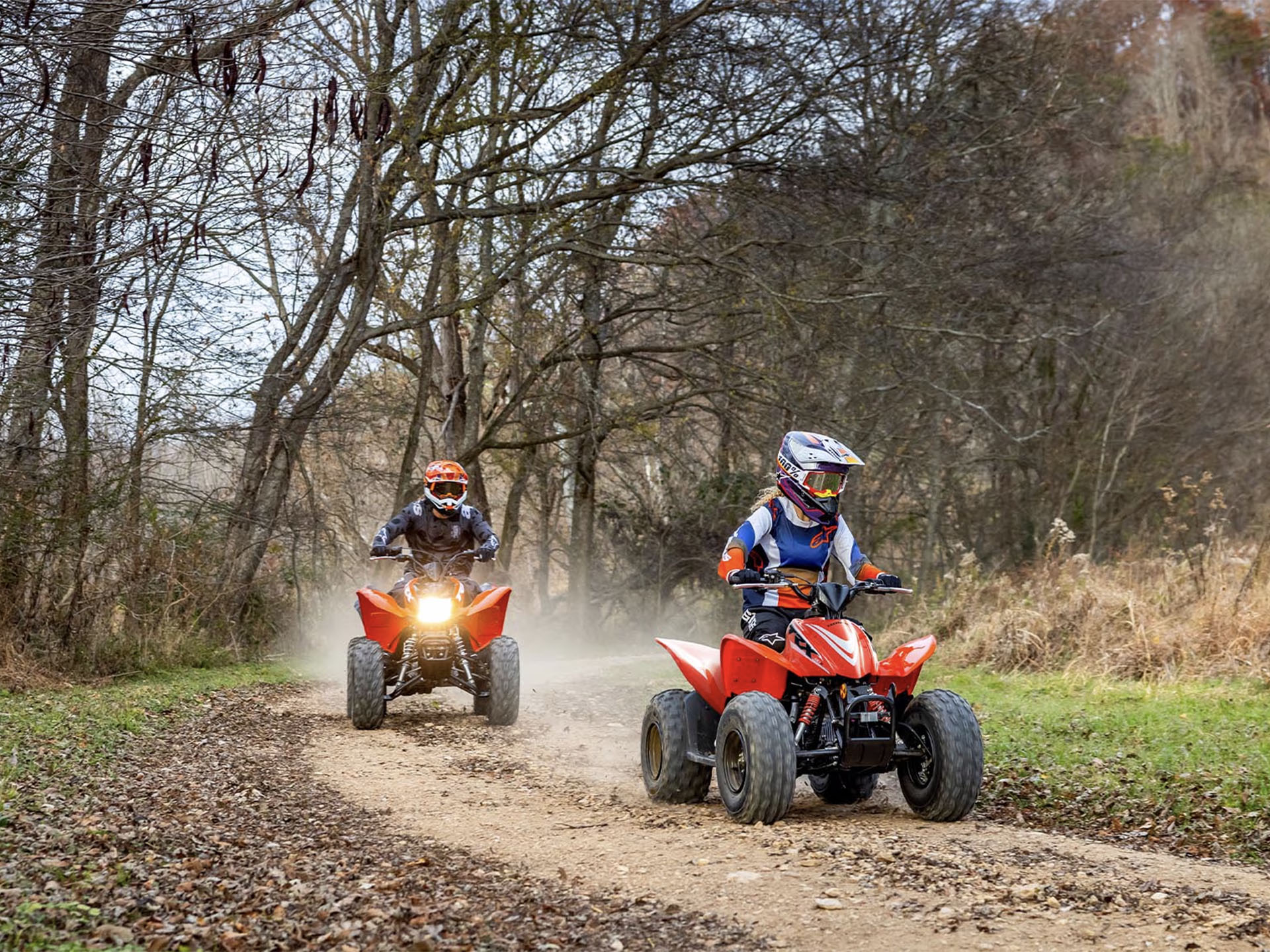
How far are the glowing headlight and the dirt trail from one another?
1.92 m

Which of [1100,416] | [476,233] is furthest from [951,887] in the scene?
[1100,416]

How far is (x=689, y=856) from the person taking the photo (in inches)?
240

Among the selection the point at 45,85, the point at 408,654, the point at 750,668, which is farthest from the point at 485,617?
the point at 45,85

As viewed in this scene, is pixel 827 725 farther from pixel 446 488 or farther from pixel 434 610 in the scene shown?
pixel 446 488

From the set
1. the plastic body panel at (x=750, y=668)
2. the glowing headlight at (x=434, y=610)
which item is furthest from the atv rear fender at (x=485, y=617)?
Answer: the plastic body panel at (x=750, y=668)

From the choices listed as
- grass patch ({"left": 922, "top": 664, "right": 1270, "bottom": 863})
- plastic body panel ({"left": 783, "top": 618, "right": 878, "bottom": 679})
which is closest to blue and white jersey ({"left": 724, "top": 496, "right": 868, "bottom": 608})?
plastic body panel ({"left": 783, "top": 618, "right": 878, "bottom": 679})

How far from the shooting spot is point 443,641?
454 inches

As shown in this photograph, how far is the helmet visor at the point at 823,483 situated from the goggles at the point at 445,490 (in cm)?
502

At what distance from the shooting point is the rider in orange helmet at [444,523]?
12039mm

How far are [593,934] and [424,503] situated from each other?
776 centimetres

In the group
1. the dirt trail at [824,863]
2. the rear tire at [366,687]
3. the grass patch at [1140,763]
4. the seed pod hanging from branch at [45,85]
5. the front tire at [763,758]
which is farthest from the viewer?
the rear tire at [366,687]

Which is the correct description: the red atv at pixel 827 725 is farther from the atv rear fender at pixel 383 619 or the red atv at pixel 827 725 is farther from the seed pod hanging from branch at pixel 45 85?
the seed pod hanging from branch at pixel 45 85

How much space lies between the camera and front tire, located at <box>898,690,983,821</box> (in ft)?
22.3

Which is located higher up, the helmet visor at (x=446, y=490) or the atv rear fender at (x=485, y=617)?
the helmet visor at (x=446, y=490)
